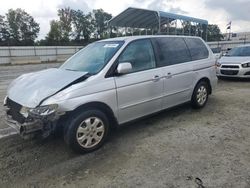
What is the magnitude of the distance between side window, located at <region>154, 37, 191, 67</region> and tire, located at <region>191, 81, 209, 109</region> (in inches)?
29.6

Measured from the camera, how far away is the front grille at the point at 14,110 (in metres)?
3.51

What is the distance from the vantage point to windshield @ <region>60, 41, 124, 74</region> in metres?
4.11

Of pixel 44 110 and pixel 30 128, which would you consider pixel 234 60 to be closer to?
pixel 44 110

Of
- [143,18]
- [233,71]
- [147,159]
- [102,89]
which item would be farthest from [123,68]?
[143,18]

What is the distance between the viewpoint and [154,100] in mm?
4598

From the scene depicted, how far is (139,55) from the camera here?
4.47m

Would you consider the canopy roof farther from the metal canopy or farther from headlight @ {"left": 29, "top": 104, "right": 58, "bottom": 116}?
headlight @ {"left": 29, "top": 104, "right": 58, "bottom": 116}

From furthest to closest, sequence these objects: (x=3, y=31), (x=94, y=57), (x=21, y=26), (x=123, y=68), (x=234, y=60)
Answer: (x=21, y=26)
(x=3, y=31)
(x=234, y=60)
(x=94, y=57)
(x=123, y=68)

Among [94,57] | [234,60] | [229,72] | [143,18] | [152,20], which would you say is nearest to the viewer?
[94,57]

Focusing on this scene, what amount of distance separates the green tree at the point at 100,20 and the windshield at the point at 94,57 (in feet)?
194

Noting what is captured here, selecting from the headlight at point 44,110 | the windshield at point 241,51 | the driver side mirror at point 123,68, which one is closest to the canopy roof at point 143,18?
the windshield at point 241,51

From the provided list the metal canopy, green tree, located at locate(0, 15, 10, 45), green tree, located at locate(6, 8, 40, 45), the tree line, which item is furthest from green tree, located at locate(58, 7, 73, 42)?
the metal canopy

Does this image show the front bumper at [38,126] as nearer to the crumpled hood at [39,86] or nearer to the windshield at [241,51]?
the crumpled hood at [39,86]

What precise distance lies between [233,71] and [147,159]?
771 centimetres
